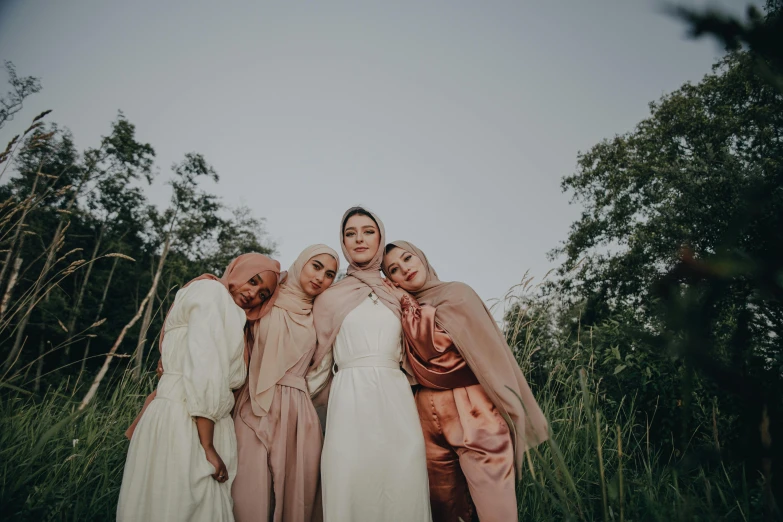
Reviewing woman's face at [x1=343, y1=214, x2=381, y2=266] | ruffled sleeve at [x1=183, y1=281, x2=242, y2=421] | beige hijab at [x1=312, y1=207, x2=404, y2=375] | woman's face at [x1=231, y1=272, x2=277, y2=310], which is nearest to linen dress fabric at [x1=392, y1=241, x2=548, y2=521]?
beige hijab at [x1=312, y1=207, x2=404, y2=375]

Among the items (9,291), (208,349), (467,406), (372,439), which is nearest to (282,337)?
(208,349)

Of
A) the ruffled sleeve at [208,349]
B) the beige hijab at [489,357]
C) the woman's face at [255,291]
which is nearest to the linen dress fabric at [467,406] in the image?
the beige hijab at [489,357]

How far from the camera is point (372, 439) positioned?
2.14m

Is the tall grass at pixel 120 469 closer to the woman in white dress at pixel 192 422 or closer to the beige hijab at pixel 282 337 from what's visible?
the woman in white dress at pixel 192 422

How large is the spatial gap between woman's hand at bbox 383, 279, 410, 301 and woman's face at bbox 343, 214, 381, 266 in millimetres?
212

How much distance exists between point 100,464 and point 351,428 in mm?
1569

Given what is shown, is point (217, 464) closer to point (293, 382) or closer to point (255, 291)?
point (293, 382)

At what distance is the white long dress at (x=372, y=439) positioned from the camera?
204cm

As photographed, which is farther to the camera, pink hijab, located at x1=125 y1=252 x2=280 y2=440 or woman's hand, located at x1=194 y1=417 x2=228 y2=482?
pink hijab, located at x1=125 y1=252 x2=280 y2=440

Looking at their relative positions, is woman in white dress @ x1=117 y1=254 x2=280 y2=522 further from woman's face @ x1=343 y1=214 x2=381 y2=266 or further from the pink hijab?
woman's face @ x1=343 y1=214 x2=381 y2=266

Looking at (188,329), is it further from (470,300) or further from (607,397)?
(607,397)

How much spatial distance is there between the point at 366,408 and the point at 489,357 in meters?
0.73

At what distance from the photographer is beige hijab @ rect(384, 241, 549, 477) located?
220cm

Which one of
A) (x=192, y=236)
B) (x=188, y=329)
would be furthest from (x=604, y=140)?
(x=192, y=236)
